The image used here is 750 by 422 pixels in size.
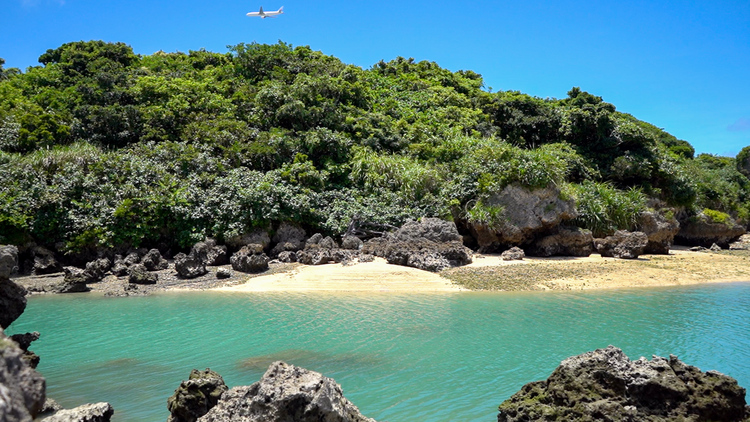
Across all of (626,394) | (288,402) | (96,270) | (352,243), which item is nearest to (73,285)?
(96,270)

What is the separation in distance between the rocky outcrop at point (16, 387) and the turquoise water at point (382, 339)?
4.46 m

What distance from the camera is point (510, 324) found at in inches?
457

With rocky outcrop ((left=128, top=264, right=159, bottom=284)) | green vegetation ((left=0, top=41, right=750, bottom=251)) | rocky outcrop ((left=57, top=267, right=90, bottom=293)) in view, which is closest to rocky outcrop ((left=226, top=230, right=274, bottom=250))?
green vegetation ((left=0, top=41, right=750, bottom=251))

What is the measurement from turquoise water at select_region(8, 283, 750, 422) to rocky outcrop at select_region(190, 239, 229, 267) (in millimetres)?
4824

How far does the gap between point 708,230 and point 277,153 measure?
24947mm

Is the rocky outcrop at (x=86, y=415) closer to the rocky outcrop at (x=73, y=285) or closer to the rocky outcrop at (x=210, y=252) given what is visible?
the rocky outcrop at (x=73, y=285)

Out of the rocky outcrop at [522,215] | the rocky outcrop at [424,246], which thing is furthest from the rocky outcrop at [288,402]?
the rocky outcrop at [522,215]

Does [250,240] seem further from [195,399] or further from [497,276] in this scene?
[195,399]

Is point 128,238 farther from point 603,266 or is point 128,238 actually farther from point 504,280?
point 603,266

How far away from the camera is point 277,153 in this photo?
86.6ft

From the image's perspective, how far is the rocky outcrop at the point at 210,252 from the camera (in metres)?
20.4

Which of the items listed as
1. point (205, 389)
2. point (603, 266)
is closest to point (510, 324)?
point (205, 389)

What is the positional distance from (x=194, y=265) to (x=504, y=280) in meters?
11.3

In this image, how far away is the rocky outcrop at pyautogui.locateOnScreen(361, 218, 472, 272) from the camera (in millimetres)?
18906
